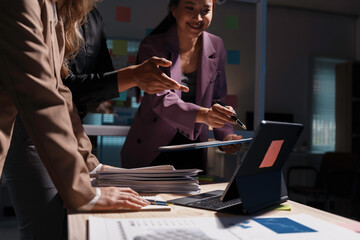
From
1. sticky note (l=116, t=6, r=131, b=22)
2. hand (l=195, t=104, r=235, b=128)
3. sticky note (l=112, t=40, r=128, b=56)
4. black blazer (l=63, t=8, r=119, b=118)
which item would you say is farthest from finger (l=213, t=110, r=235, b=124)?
sticky note (l=116, t=6, r=131, b=22)

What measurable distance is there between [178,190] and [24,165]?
1.34 feet

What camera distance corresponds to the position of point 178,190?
3.45 ft

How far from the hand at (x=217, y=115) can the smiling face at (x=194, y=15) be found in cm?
43

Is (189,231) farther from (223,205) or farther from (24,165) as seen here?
(24,165)

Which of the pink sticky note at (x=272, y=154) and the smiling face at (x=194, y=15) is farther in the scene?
the smiling face at (x=194, y=15)

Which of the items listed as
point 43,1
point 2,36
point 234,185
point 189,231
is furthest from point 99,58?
point 189,231

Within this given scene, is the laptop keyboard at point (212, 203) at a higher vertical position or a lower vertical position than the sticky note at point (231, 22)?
lower

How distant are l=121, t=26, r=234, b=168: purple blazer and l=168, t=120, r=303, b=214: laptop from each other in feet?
1.99

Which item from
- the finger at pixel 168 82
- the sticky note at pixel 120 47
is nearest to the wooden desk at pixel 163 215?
the finger at pixel 168 82

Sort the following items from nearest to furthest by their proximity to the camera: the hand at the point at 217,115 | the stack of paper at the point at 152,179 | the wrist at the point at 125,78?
the stack of paper at the point at 152,179
the wrist at the point at 125,78
the hand at the point at 217,115

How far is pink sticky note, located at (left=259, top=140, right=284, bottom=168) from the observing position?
2.91 feet

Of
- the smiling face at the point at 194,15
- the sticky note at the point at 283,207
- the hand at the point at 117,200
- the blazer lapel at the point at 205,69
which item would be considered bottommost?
the sticky note at the point at 283,207

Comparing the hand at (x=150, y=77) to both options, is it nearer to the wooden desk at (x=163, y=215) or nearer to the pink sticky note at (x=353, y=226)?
the wooden desk at (x=163, y=215)

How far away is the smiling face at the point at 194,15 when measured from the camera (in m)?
1.64
